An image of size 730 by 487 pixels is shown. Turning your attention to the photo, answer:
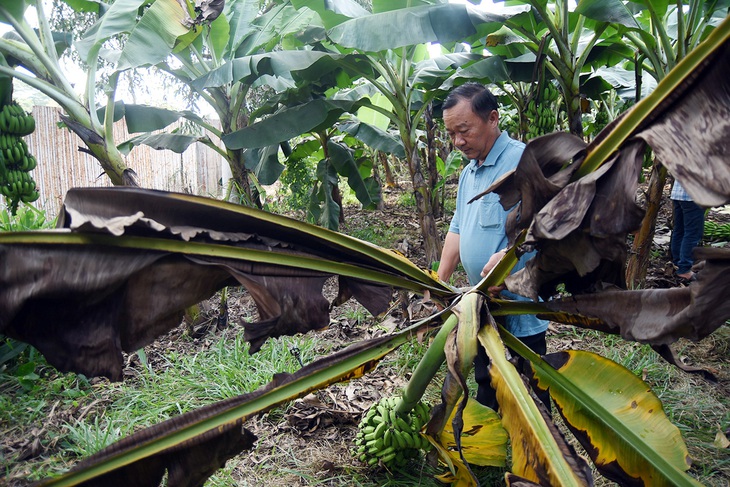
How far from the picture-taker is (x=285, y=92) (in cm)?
446

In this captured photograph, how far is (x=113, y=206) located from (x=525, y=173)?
109 centimetres

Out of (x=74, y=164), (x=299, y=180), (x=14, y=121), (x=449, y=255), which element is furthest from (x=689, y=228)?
(x=74, y=164)

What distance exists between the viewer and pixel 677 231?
15.4 feet

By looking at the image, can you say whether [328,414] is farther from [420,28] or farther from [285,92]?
[285,92]

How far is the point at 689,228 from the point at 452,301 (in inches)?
157

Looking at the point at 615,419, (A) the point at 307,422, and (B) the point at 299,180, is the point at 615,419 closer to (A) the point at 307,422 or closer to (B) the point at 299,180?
(A) the point at 307,422

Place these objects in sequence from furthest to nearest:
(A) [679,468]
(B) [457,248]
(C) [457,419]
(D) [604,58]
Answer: (D) [604,58], (B) [457,248], (C) [457,419], (A) [679,468]

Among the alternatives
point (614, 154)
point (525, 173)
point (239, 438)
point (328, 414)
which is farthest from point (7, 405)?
point (614, 154)

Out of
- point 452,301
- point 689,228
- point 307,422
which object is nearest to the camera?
point 452,301

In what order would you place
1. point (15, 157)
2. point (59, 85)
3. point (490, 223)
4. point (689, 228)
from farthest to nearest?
point (689, 228), point (15, 157), point (59, 85), point (490, 223)

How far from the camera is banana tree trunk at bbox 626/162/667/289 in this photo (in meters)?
3.59

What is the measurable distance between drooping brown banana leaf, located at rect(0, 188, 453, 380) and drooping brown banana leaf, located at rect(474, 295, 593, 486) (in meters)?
0.40

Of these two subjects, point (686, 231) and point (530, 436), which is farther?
point (686, 231)

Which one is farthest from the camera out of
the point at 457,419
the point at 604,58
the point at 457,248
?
the point at 604,58
